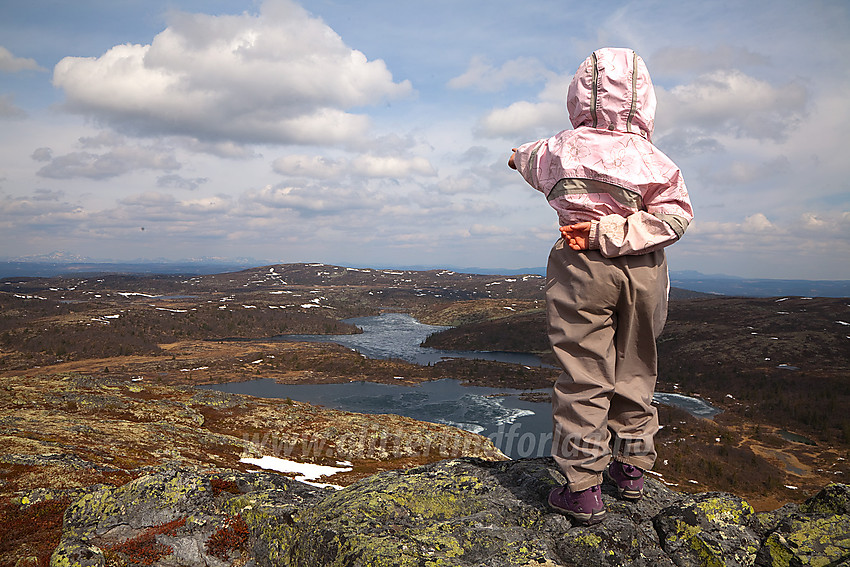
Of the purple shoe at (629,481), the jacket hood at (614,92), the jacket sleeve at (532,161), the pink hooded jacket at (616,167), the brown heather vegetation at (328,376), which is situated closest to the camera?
the pink hooded jacket at (616,167)

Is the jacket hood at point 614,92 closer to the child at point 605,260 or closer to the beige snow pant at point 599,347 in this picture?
the child at point 605,260

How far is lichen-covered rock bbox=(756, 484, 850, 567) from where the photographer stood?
317 centimetres

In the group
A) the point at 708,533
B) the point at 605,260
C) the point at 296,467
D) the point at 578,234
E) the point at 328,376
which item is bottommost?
the point at 328,376

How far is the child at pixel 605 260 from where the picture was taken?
3365 mm

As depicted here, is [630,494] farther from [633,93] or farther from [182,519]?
[182,519]

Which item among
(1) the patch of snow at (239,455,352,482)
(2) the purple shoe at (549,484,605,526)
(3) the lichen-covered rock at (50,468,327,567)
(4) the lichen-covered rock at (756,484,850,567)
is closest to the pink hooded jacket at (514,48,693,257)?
(2) the purple shoe at (549,484,605,526)

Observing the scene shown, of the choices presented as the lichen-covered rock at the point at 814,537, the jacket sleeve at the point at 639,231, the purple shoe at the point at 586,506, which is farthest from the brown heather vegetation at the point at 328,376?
the lichen-covered rock at the point at 814,537

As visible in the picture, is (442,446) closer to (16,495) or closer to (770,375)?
(16,495)

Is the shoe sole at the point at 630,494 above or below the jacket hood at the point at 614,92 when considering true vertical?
below

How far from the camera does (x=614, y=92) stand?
3.43 metres

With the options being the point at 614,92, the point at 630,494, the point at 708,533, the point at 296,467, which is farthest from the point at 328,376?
the point at 614,92

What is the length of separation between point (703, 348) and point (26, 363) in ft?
334

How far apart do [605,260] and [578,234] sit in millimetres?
283

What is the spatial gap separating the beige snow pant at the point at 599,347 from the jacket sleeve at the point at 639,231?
0.14 metres
